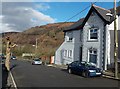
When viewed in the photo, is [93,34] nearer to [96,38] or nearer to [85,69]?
[96,38]

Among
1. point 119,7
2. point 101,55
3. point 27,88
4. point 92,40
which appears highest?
point 119,7

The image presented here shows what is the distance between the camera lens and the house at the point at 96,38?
26.2 m

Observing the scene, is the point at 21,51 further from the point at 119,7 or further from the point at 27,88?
the point at 27,88

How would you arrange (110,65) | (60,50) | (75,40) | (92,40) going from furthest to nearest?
1. (60,50)
2. (75,40)
3. (92,40)
4. (110,65)

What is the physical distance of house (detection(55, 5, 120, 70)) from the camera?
86.1 feet

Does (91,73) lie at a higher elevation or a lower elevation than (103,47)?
A: lower

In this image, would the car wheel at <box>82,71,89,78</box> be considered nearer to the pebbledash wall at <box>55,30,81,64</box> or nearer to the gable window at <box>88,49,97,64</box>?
the gable window at <box>88,49,97,64</box>

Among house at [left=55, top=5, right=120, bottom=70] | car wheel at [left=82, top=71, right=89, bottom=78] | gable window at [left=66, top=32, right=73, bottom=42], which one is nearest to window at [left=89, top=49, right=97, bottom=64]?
house at [left=55, top=5, right=120, bottom=70]

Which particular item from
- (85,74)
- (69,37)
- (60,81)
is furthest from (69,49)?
(60,81)

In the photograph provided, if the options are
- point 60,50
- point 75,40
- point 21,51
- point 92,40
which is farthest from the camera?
point 21,51

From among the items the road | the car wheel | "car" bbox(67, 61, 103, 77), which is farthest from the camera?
the car wheel

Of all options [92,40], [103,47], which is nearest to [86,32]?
[92,40]

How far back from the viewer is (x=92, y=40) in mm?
28578

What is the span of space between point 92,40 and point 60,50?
12.5 meters
